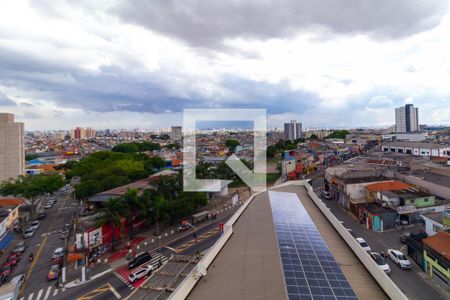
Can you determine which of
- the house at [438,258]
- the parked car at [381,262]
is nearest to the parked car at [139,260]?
the parked car at [381,262]

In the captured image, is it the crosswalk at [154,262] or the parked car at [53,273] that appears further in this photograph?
the parked car at [53,273]

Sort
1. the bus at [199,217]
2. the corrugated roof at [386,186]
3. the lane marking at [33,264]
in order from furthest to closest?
the bus at [199,217]
the corrugated roof at [386,186]
the lane marking at [33,264]

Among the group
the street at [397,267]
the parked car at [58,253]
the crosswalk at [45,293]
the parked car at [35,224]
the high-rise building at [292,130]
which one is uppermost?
the high-rise building at [292,130]

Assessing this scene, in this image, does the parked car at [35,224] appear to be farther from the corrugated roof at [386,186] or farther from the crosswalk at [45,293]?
the corrugated roof at [386,186]

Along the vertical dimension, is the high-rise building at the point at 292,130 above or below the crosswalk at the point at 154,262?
above

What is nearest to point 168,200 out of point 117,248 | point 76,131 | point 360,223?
point 117,248

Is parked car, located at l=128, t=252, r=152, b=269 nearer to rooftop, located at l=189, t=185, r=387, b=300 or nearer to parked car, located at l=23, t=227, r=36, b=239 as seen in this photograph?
rooftop, located at l=189, t=185, r=387, b=300

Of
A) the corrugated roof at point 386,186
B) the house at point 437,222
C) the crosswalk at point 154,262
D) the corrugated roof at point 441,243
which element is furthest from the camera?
the corrugated roof at point 386,186

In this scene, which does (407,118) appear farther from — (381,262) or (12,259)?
(12,259)

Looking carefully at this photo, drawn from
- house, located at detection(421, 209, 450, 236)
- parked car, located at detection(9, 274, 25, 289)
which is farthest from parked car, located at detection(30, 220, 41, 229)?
house, located at detection(421, 209, 450, 236)
